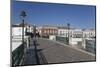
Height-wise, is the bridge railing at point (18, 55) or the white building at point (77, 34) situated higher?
the white building at point (77, 34)

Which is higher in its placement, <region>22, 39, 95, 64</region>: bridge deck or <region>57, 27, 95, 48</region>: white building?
<region>57, 27, 95, 48</region>: white building

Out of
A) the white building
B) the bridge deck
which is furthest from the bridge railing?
the white building

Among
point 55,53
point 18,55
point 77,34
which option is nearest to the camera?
point 18,55

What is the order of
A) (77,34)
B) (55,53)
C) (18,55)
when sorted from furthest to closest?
(77,34), (55,53), (18,55)

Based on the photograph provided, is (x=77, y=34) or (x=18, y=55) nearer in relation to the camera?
(x=18, y=55)

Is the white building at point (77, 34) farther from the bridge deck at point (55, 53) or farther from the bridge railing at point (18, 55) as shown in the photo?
the bridge railing at point (18, 55)

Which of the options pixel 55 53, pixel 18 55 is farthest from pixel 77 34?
pixel 18 55

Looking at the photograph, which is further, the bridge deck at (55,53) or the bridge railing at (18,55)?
the bridge deck at (55,53)

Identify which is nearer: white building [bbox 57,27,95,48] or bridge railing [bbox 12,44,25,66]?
bridge railing [bbox 12,44,25,66]

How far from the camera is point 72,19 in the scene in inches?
132

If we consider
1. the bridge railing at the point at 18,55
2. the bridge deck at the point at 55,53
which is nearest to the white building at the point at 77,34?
the bridge deck at the point at 55,53

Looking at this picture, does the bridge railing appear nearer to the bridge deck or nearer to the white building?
the bridge deck

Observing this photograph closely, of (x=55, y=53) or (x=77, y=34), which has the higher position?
(x=77, y=34)

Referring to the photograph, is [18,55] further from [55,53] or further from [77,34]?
[77,34]
